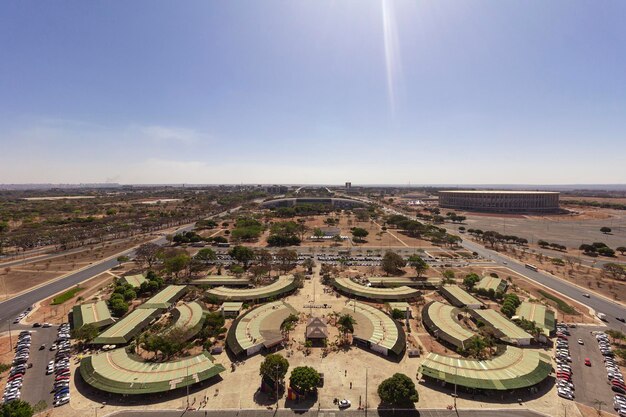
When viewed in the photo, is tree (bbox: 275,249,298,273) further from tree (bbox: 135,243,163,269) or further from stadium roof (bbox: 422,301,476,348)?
stadium roof (bbox: 422,301,476,348)

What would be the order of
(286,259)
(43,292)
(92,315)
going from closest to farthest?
(92,315) < (43,292) < (286,259)

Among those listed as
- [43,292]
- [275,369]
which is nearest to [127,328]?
[275,369]

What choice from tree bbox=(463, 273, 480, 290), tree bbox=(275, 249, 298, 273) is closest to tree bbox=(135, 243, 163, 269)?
tree bbox=(275, 249, 298, 273)

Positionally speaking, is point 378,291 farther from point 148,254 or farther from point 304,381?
point 148,254

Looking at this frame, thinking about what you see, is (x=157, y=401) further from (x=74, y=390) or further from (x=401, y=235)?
(x=401, y=235)

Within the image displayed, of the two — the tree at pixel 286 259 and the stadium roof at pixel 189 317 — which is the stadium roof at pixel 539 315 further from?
the stadium roof at pixel 189 317

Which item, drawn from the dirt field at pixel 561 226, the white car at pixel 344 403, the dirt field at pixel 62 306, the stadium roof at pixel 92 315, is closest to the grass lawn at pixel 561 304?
the white car at pixel 344 403
